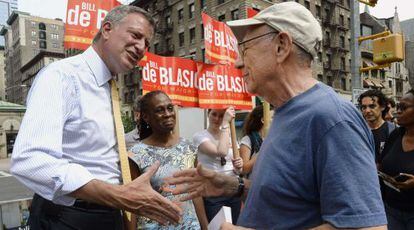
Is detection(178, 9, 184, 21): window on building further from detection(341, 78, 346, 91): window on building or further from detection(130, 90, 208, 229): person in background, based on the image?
detection(130, 90, 208, 229): person in background

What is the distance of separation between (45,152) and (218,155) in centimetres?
315

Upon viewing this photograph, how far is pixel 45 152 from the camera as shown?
55.7 inches

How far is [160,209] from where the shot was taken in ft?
4.91

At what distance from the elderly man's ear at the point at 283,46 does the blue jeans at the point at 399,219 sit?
2.83m

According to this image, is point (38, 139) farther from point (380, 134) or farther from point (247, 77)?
point (380, 134)

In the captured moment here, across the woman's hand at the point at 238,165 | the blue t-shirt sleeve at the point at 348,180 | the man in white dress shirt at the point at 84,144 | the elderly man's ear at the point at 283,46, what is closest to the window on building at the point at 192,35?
the woman's hand at the point at 238,165

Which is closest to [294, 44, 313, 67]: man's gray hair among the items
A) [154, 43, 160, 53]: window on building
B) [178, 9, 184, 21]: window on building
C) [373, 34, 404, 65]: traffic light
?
[373, 34, 404, 65]: traffic light

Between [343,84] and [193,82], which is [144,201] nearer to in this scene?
[193,82]

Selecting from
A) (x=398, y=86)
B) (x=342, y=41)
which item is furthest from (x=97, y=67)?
(x=398, y=86)

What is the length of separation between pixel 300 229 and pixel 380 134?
3.84 m

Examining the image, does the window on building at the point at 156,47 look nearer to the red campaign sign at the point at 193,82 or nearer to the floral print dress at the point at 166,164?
the red campaign sign at the point at 193,82

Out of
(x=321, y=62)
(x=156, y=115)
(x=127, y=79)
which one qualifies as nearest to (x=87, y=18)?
(x=156, y=115)

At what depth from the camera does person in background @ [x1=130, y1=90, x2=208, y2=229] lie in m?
2.76

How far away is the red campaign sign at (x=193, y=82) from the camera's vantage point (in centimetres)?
588
